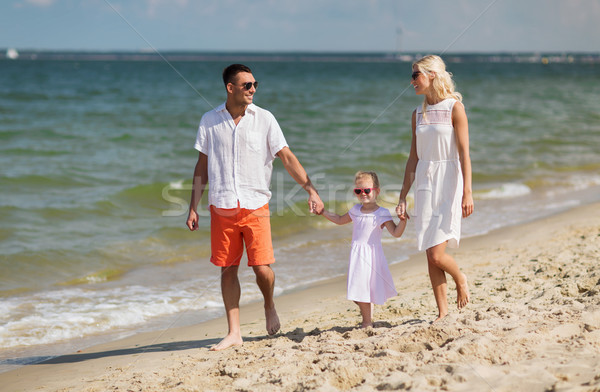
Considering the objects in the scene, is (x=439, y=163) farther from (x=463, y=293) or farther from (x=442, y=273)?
(x=463, y=293)

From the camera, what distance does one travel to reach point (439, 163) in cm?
383

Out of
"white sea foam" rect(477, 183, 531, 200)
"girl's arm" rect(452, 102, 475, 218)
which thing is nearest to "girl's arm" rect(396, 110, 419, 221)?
"girl's arm" rect(452, 102, 475, 218)

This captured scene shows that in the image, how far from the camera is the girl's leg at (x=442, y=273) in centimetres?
387

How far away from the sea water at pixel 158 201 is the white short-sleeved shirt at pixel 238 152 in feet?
5.79

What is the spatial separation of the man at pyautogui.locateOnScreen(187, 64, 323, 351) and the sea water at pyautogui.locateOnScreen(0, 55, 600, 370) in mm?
1486

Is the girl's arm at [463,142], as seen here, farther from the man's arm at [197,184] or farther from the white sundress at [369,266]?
the man's arm at [197,184]

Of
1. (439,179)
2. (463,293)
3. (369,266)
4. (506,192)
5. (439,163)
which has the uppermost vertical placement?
(506,192)

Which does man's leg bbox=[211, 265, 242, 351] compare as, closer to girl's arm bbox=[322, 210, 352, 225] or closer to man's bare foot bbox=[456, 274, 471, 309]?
girl's arm bbox=[322, 210, 352, 225]

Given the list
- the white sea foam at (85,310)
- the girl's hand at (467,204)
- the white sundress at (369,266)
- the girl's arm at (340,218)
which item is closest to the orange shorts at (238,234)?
the girl's arm at (340,218)

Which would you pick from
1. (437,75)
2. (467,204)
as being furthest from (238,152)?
(467,204)

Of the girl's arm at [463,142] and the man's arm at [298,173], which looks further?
the man's arm at [298,173]

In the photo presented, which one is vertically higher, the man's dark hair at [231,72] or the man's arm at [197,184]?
the man's dark hair at [231,72]

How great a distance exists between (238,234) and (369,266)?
0.93 metres

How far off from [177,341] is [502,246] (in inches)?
151
